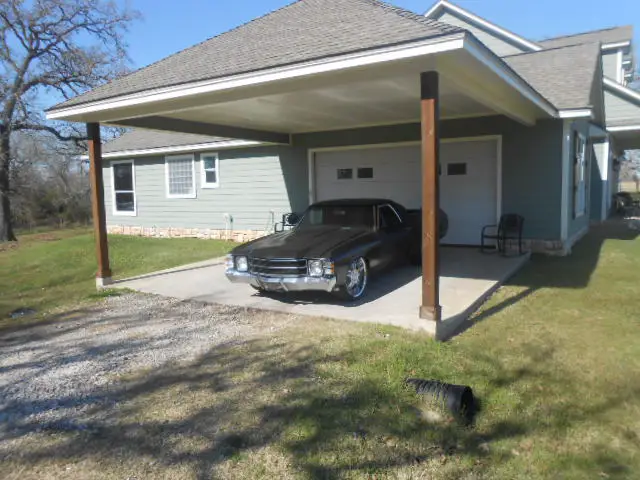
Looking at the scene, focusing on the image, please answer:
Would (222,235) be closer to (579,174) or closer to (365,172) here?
(365,172)

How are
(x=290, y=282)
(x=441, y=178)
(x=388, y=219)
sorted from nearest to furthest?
1. (x=290, y=282)
2. (x=388, y=219)
3. (x=441, y=178)

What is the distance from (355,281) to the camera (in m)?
6.24

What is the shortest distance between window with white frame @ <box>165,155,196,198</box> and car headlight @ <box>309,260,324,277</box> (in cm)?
958

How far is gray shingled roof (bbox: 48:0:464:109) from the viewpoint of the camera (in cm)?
519

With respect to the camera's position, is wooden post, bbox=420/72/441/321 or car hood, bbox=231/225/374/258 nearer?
wooden post, bbox=420/72/441/321

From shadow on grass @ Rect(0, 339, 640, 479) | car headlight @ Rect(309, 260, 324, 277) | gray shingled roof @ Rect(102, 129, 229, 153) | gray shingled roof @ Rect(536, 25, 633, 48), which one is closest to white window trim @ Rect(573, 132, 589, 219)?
car headlight @ Rect(309, 260, 324, 277)

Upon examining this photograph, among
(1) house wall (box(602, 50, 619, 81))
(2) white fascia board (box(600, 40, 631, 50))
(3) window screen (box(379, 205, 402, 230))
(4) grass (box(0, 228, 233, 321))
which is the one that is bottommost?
(4) grass (box(0, 228, 233, 321))

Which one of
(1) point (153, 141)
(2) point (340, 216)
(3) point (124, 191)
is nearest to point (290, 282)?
(2) point (340, 216)

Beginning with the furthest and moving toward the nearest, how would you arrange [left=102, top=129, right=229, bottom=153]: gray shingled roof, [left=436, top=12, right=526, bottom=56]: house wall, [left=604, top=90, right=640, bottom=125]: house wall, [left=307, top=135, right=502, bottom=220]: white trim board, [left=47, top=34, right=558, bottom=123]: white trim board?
1. [left=436, top=12, right=526, bottom=56]: house wall
2. [left=604, top=90, right=640, bottom=125]: house wall
3. [left=102, top=129, right=229, bottom=153]: gray shingled roof
4. [left=307, top=135, right=502, bottom=220]: white trim board
5. [left=47, top=34, right=558, bottom=123]: white trim board

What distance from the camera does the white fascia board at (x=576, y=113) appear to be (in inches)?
341

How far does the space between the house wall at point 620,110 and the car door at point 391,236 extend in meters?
11.2

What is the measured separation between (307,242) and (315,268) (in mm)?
638

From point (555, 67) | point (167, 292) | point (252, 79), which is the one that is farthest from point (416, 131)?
point (167, 292)

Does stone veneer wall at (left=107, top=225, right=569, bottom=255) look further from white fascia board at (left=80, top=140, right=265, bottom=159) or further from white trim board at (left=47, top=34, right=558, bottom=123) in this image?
white trim board at (left=47, top=34, right=558, bottom=123)
